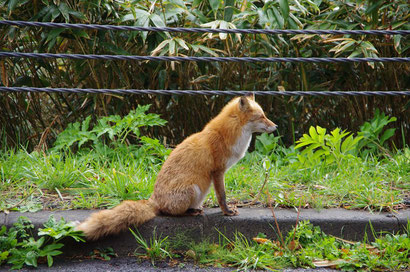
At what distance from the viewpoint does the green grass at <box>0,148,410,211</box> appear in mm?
3979

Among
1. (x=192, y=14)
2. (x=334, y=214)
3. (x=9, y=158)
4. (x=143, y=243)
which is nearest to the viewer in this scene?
(x=143, y=243)

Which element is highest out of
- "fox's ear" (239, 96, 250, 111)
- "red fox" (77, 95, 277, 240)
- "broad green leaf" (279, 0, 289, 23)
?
"broad green leaf" (279, 0, 289, 23)

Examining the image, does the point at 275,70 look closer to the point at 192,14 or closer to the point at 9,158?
the point at 192,14

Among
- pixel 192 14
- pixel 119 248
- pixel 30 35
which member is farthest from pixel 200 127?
pixel 119 248

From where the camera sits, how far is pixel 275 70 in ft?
19.9

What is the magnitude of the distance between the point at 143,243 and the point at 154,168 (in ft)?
4.47

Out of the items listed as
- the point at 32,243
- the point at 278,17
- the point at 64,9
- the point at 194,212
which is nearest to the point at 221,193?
the point at 194,212

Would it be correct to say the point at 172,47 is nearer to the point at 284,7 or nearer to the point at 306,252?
the point at 284,7

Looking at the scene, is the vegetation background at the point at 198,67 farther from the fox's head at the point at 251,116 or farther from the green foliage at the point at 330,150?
the fox's head at the point at 251,116

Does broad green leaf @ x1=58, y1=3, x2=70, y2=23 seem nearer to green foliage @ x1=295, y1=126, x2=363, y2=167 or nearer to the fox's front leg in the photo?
the fox's front leg

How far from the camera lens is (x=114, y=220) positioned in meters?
3.41

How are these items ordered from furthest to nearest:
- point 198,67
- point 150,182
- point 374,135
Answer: point 198,67, point 374,135, point 150,182

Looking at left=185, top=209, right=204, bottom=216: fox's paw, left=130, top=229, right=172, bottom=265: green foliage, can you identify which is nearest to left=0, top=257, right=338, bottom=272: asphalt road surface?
left=130, top=229, right=172, bottom=265: green foliage

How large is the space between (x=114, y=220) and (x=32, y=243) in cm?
60
